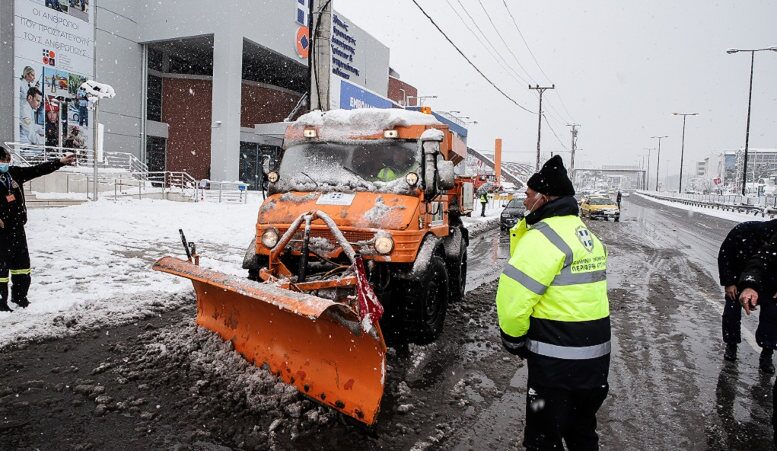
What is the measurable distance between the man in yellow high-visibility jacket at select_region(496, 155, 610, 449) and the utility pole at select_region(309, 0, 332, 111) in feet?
23.2

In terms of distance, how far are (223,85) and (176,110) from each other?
6.59 m

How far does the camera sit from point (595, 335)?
2453 mm

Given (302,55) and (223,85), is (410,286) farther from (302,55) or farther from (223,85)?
(302,55)

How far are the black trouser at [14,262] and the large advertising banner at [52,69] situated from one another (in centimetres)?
1735

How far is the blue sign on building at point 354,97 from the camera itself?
25172 millimetres

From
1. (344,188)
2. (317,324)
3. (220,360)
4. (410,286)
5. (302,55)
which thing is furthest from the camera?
(302,55)

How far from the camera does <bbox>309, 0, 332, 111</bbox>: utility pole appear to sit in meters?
8.95

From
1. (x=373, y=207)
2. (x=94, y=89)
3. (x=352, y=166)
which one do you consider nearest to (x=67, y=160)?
(x=352, y=166)

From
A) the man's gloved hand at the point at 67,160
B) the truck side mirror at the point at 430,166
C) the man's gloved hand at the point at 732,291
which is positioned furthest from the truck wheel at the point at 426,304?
the man's gloved hand at the point at 67,160

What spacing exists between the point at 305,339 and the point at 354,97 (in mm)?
24137

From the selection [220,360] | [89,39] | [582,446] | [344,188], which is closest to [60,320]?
[220,360]

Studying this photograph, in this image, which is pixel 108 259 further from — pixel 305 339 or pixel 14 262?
pixel 305 339

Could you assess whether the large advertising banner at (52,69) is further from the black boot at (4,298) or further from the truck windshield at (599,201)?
the truck windshield at (599,201)

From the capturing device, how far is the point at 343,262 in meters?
4.80
